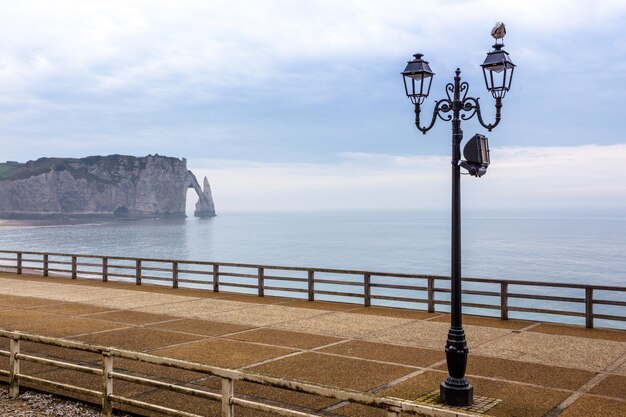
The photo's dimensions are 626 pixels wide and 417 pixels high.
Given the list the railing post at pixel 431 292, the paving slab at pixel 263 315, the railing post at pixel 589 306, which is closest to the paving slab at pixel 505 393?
the railing post at pixel 589 306

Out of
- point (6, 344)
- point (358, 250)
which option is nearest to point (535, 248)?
point (358, 250)

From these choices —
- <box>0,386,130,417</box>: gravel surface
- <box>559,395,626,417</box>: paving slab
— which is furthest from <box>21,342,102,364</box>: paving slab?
<box>559,395,626,417</box>: paving slab

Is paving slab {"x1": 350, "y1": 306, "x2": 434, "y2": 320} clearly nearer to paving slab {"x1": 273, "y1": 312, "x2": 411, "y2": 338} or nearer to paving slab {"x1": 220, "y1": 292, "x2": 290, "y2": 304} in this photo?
paving slab {"x1": 273, "y1": 312, "x2": 411, "y2": 338}

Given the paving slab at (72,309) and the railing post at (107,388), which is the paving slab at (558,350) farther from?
the paving slab at (72,309)

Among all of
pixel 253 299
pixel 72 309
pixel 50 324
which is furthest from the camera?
pixel 253 299

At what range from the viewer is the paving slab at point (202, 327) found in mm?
14500

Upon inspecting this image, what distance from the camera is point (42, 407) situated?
8922mm

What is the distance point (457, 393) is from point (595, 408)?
76.0 inches

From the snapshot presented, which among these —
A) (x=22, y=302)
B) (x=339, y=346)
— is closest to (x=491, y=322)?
(x=339, y=346)

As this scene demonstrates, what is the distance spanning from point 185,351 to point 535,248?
403 ft

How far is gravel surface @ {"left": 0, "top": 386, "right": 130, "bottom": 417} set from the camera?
862cm

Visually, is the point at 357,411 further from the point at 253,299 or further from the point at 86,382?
the point at 253,299

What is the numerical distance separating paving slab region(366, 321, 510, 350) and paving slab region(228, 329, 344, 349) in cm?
118

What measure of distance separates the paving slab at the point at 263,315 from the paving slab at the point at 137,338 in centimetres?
227
